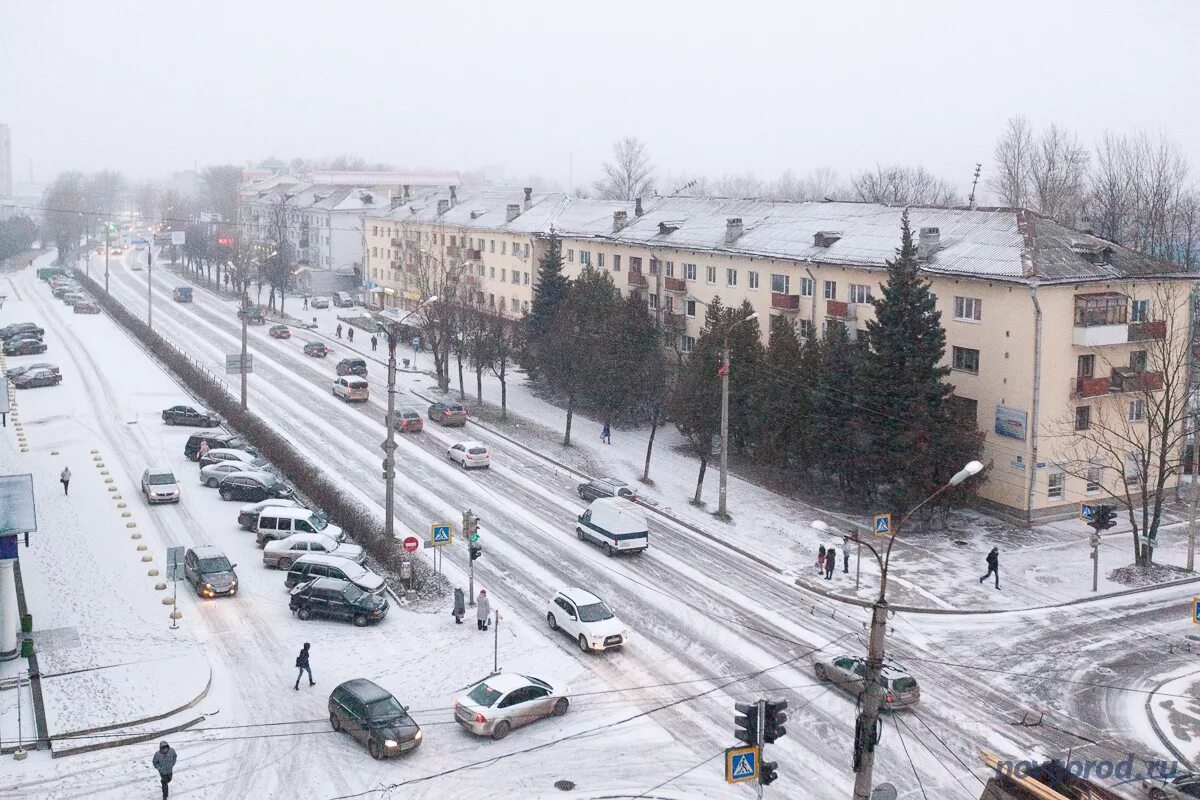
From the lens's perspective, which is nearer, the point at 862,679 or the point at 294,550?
the point at 862,679

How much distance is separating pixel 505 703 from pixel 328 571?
10.1m

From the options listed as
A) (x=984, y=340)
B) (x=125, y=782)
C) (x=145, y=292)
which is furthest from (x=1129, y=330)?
(x=145, y=292)

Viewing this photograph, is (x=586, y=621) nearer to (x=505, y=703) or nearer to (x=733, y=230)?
(x=505, y=703)

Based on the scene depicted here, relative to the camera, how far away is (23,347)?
7081 cm

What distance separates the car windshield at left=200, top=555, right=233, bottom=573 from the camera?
3203cm

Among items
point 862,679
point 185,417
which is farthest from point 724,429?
point 185,417

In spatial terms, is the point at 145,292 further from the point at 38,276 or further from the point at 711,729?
the point at 711,729

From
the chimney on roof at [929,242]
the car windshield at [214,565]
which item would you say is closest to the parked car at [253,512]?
the car windshield at [214,565]

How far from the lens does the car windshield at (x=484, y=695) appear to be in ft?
77.7

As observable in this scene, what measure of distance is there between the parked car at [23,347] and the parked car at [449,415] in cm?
3245

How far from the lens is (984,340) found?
138ft

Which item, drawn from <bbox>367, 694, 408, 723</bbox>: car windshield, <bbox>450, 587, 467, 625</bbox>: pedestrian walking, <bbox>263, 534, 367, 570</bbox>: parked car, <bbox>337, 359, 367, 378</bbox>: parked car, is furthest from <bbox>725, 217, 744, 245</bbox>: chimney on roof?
<bbox>367, 694, 408, 723</bbox>: car windshield

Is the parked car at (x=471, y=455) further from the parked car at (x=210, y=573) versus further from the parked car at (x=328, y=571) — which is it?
the parked car at (x=210, y=573)

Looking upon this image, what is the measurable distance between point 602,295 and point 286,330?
29.8 meters
